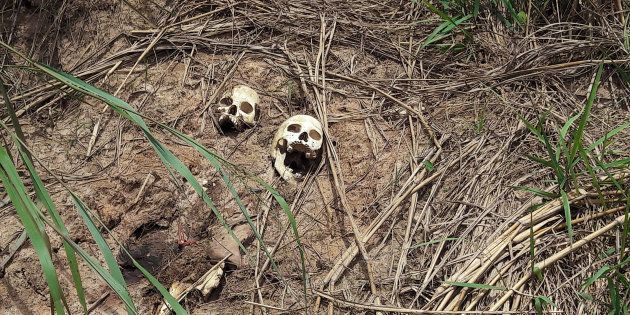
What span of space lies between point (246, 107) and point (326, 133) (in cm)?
38

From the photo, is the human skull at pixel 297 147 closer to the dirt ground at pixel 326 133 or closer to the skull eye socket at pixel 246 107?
the dirt ground at pixel 326 133

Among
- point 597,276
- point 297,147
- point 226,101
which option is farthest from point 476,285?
point 226,101

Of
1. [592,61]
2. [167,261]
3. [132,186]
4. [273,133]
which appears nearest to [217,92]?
[273,133]

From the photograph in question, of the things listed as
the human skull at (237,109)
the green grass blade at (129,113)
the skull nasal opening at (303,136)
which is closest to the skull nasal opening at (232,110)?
the human skull at (237,109)

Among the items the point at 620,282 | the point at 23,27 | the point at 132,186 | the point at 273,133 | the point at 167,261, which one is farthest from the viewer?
the point at 23,27

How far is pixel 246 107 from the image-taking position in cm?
301

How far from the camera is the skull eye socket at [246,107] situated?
9.85 feet

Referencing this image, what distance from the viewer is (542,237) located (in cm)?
248

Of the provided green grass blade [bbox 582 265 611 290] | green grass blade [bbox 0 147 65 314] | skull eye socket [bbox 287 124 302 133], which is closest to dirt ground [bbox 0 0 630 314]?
green grass blade [bbox 582 265 611 290]

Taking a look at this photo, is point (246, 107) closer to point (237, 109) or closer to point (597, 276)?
point (237, 109)

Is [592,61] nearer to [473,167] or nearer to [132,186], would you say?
[473,167]

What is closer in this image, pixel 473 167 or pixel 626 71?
pixel 473 167

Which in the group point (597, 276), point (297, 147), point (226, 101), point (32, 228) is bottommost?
point (597, 276)

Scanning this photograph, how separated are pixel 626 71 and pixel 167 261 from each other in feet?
6.91
